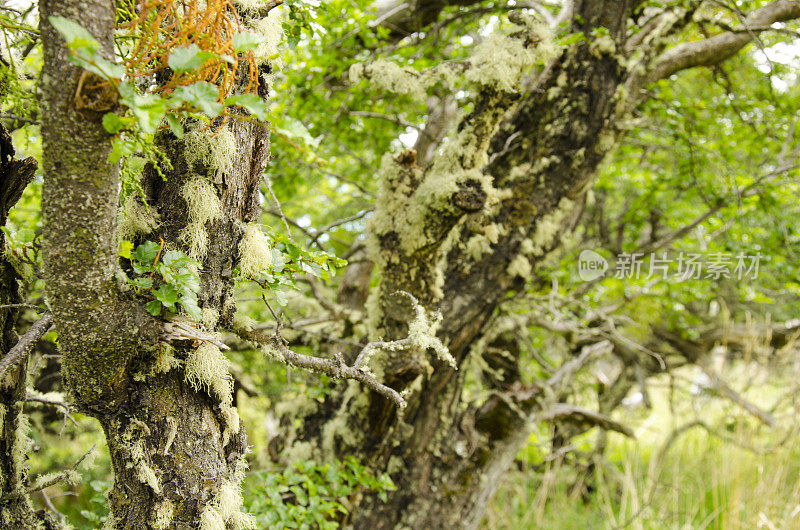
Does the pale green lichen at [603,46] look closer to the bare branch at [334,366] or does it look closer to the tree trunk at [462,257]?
the tree trunk at [462,257]

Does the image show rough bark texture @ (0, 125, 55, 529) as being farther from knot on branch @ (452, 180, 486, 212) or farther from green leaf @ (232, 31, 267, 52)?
knot on branch @ (452, 180, 486, 212)

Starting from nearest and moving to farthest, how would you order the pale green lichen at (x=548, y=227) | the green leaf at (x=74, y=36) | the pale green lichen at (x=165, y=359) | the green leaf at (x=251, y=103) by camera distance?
the green leaf at (x=74, y=36)
the green leaf at (x=251, y=103)
the pale green lichen at (x=165, y=359)
the pale green lichen at (x=548, y=227)

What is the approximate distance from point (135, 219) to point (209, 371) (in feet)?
1.23

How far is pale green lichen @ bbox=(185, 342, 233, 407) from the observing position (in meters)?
1.13

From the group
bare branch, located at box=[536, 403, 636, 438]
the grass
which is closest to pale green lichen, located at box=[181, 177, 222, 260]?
bare branch, located at box=[536, 403, 636, 438]

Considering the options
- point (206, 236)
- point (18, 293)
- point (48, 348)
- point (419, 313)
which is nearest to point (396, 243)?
point (419, 313)

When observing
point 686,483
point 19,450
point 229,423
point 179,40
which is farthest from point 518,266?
point 686,483

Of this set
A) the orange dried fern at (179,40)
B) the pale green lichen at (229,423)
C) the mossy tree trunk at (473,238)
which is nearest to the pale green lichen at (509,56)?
the mossy tree trunk at (473,238)

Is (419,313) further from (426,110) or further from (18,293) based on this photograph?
(426,110)

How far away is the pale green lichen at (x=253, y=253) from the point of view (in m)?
1.15

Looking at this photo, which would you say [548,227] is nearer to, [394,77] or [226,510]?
→ [394,77]

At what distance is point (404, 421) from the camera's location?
2.45 metres

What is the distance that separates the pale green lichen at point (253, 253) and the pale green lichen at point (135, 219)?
20 cm

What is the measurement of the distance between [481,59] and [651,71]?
1.13 metres
